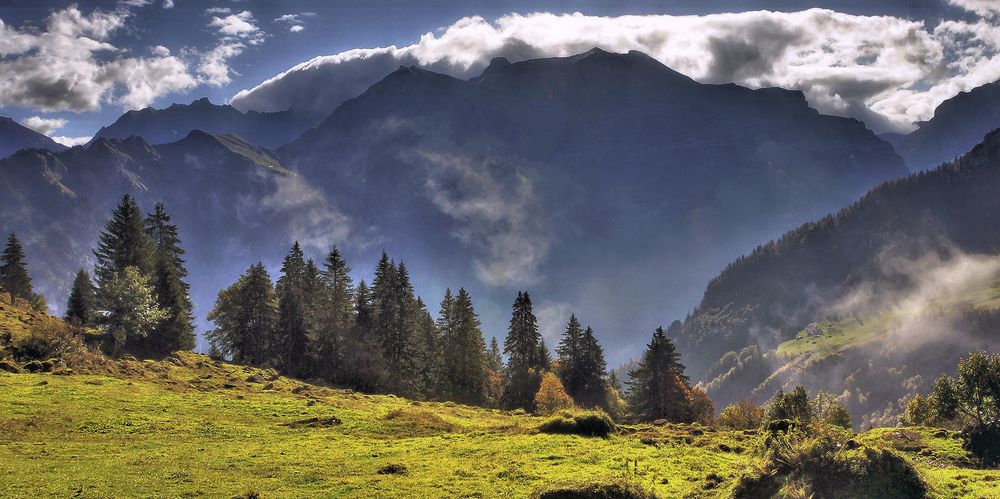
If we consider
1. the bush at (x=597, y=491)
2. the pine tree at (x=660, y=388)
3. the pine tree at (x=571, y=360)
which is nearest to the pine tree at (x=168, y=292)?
the pine tree at (x=571, y=360)

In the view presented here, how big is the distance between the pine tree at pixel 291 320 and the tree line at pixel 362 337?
166 mm

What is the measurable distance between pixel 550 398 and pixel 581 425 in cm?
4631

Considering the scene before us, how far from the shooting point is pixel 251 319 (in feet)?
328

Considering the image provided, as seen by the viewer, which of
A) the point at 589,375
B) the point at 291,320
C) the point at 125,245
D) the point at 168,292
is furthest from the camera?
the point at 589,375

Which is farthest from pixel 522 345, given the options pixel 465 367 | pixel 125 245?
pixel 125 245

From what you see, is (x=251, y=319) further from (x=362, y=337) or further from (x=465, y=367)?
(x=465, y=367)

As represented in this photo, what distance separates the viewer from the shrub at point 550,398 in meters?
91.0

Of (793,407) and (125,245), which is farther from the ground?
(125,245)

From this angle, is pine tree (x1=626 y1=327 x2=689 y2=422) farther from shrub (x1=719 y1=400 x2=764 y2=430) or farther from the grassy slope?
the grassy slope

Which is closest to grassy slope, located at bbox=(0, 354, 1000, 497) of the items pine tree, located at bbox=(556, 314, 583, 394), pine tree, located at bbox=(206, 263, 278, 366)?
pine tree, located at bbox=(206, 263, 278, 366)

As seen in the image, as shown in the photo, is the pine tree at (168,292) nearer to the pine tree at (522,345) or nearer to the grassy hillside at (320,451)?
the grassy hillside at (320,451)

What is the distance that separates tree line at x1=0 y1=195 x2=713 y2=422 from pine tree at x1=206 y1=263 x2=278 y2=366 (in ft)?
0.60

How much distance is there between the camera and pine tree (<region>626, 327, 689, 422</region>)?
96688 millimetres

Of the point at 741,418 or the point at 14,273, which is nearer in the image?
the point at 741,418
